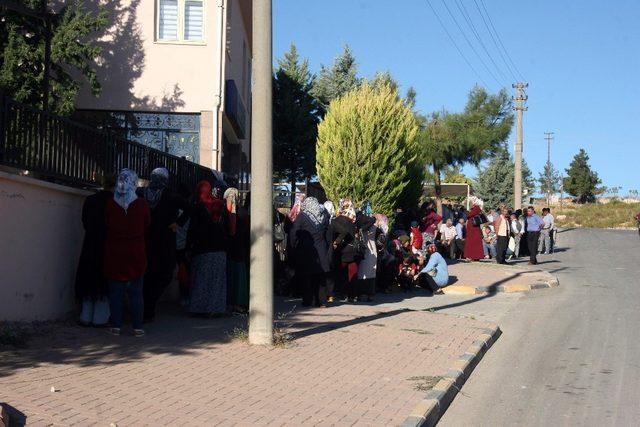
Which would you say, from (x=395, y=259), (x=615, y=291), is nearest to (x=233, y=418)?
(x=395, y=259)

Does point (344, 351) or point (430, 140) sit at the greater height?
point (430, 140)

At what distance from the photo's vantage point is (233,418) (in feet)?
20.1

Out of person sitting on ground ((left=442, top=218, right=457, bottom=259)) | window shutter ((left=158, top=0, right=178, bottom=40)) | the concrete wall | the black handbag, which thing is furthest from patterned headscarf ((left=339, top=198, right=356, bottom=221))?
the black handbag

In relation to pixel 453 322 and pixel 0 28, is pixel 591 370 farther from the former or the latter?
pixel 0 28

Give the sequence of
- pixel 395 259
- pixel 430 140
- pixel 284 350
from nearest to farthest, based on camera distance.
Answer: pixel 284 350 → pixel 395 259 → pixel 430 140

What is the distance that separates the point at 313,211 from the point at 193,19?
371 inches

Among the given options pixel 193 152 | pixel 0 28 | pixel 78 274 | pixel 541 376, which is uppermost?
pixel 0 28

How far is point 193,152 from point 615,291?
10931 mm

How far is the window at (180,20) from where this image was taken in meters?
21.1

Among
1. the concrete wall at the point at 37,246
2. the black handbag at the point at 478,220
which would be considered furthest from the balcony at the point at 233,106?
the concrete wall at the point at 37,246

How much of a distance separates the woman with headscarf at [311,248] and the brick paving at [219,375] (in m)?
2.01

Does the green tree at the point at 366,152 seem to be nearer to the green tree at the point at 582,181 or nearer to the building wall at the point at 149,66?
the building wall at the point at 149,66

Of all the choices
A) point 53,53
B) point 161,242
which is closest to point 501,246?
point 53,53

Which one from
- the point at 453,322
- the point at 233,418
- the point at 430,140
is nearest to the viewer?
the point at 233,418
